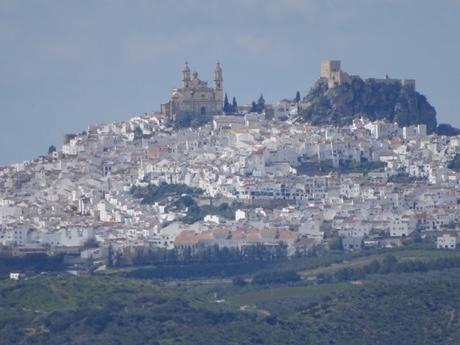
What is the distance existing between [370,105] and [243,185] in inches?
591

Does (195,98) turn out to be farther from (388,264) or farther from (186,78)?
(388,264)

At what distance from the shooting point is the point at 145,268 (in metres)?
87.4

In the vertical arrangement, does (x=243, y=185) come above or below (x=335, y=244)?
above

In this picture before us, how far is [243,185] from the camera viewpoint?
102188mm

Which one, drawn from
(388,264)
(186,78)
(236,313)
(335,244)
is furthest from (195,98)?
(236,313)

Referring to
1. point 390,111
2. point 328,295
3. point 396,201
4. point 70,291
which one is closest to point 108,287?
point 70,291

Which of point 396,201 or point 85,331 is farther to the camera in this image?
point 396,201

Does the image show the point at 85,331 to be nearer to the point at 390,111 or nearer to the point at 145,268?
the point at 145,268

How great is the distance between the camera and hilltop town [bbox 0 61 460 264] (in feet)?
305

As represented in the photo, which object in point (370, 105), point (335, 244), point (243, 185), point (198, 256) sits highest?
point (370, 105)

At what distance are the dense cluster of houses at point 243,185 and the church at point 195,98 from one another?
1050 mm

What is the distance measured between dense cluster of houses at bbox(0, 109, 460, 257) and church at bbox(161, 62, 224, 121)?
41.3 inches

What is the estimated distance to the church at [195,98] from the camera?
116 meters

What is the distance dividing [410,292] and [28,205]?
98.7 ft
